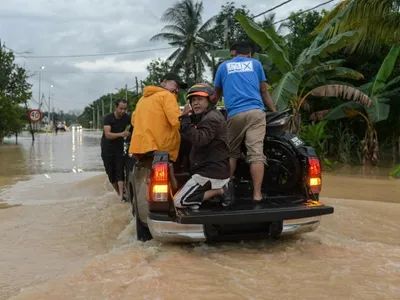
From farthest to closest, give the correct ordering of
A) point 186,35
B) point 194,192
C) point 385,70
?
point 186,35
point 385,70
point 194,192

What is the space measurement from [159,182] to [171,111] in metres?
0.88

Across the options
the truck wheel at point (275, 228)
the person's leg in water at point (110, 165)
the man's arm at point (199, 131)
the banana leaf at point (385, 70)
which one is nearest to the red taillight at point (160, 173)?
the man's arm at point (199, 131)

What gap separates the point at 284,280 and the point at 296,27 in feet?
64.9

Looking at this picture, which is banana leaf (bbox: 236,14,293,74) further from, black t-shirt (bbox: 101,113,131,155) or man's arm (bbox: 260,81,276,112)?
man's arm (bbox: 260,81,276,112)

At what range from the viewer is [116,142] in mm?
8164

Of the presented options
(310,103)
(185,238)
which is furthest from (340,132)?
(185,238)

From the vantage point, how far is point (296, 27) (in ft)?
72.0

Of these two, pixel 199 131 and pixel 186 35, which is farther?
pixel 186 35

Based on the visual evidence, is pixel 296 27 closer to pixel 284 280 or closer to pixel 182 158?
pixel 182 158

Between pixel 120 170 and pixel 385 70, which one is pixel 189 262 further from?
pixel 385 70

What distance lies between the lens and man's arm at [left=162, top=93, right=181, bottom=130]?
479cm

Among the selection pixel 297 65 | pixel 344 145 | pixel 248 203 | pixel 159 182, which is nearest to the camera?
pixel 159 182

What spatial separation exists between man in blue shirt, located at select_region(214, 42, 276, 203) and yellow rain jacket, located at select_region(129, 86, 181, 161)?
2.01 ft

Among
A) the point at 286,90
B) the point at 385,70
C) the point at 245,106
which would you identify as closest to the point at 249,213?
the point at 245,106
